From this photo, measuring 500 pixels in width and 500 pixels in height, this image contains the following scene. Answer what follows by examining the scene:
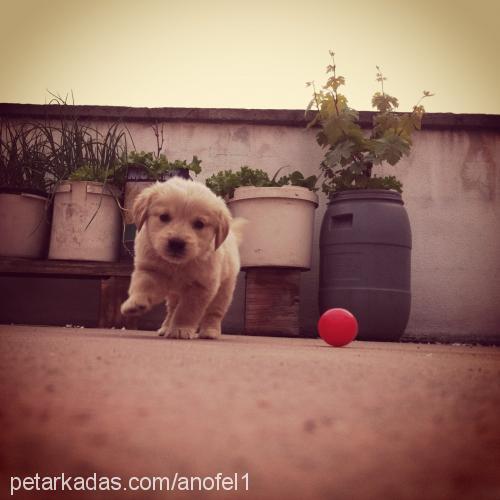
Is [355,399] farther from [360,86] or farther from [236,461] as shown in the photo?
[360,86]

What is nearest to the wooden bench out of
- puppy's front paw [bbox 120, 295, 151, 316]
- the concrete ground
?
puppy's front paw [bbox 120, 295, 151, 316]

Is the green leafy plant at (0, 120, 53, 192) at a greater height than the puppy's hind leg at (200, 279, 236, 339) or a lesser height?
greater

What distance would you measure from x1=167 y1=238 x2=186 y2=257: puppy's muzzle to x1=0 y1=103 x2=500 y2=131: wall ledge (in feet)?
7.26

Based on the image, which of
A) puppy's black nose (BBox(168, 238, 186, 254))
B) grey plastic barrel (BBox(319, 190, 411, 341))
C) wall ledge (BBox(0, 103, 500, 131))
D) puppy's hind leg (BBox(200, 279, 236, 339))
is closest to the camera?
puppy's black nose (BBox(168, 238, 186, 254))

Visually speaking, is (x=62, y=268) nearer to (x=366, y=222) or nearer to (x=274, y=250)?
(x=274, y=250)

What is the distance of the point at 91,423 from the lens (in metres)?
0.58

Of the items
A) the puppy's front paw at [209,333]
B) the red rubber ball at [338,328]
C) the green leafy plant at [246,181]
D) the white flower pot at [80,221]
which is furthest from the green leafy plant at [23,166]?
the red rubber ball at [338,328]

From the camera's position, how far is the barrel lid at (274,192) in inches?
139

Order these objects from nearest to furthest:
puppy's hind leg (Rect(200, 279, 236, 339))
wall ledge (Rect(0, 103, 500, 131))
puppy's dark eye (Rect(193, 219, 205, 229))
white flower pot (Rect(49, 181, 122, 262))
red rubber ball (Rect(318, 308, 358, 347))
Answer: puppy's dark eye (Rect(193, 219, 205, 229)), red rubber ball (Rect(318, 308, 358, 347)), puppy's hind leg (Rect(200, 279, 236, 339)), white flower pot (Rect(49, 181, 122, 262)), wall ledge (Rect(0, 103, 500, 131))

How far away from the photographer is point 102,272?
3.49 meters

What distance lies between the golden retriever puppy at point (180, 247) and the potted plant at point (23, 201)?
1.50m

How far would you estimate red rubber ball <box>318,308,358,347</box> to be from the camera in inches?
97.0

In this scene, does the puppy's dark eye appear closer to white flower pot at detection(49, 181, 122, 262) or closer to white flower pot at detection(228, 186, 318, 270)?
white flower pot at detection(228, 186, 318, 270)

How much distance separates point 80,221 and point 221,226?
152 centimetres
